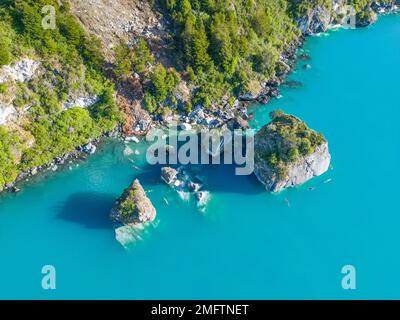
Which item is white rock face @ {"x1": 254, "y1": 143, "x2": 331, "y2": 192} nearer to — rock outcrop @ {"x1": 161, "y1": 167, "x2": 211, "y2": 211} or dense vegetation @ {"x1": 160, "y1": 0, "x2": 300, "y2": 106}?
rock outcrop @ {"x1": 161, "y1": 167, "x2": 211, "y2": 211}

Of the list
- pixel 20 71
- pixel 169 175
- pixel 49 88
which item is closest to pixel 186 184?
pixel 169 175

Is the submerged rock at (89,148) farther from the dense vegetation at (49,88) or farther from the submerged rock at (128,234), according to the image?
the submerged rock at (128,234)

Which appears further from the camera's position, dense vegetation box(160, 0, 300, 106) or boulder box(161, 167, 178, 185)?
dense vegetation box(160, 0, 300, 106)

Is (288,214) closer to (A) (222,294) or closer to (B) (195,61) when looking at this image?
(A) (222,294)
